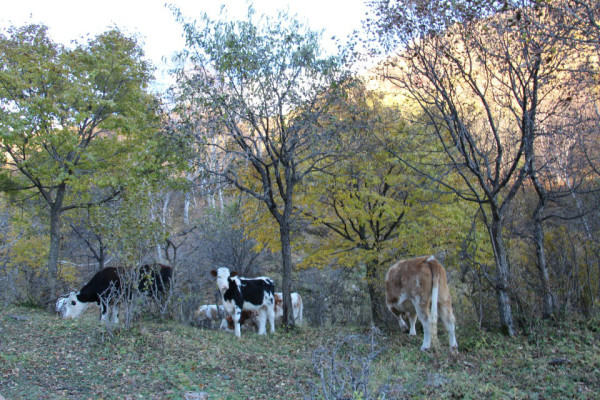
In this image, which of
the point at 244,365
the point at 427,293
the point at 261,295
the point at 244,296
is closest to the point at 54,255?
the point at 244,296

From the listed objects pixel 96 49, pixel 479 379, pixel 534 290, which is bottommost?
pixel 479 379

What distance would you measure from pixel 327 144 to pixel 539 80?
5702 mm

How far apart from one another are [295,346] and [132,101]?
1108 cm

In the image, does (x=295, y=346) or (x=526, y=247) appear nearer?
(x=295, y=346)

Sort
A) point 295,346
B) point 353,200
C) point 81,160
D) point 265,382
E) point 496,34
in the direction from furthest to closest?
point 81,160 → point 353,200 → point 295,346 → point 496,34 → point 265,382

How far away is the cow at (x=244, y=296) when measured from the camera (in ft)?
43.6

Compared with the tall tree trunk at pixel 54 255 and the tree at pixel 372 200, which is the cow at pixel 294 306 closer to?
the tree at pixel 372 200

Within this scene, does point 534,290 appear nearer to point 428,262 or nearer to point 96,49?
point 428,262

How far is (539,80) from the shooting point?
10.3 metres

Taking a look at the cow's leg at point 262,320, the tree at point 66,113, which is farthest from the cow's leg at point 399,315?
the tree at point 66,113

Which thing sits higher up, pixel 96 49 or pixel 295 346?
pixel 96 49

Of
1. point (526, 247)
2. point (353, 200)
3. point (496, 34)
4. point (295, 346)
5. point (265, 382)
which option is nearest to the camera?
point (265, 382)

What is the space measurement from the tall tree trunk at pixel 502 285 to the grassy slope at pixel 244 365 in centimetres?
41

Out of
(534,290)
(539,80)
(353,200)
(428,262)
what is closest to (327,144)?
(353,200)
